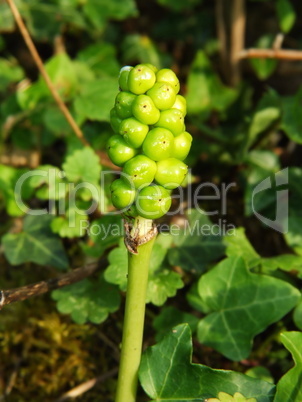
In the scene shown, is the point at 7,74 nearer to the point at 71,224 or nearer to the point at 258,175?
the point at 71,224

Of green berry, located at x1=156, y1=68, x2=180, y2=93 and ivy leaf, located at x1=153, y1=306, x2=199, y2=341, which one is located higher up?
green berry, located at x1=156, y1=68, x2=180, y2=93

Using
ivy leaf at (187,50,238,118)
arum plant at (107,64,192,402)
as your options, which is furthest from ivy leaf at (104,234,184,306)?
ivy leaf at (187,50,238,118)

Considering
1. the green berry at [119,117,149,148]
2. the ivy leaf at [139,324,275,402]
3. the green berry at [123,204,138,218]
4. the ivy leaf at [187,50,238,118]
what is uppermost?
the ivy leaf at [187,50,238,118]

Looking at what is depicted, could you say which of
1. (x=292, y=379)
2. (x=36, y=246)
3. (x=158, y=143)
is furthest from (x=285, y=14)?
(x=292, y=379)

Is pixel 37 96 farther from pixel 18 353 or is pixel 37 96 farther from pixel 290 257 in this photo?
pixel 290 257

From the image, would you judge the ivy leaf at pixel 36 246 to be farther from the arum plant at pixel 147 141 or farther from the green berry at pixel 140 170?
the green berry at pixel 140 170

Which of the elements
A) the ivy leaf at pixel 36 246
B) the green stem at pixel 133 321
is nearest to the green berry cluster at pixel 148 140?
the green stem at pixel 133 321

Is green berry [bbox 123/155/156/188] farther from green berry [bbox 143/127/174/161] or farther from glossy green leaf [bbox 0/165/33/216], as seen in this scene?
glossy green leaf [bbox 0/165/33/216]

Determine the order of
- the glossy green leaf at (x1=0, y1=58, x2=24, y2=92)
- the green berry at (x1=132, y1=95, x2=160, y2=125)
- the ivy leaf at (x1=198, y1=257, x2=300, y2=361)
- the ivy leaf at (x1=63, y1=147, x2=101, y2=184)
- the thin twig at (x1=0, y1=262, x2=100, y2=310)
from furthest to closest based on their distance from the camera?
the glossy green leaf at (x1=0, y1=58, x2=24, y2=92) → the ivy leaf at (x1=63, y1=147, x2=101, y2=184) → the ivy leaf at (x1=198, y1=257, x2=300, y2=361) → the thin twig at (x1=0, y1=262, x2=100, y2=310) → the green berry at (x1=132, y1=95, x2=160, y2=125)
